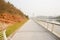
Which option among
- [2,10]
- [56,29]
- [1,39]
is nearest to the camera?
[1,39]

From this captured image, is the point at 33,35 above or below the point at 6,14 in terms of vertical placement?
below

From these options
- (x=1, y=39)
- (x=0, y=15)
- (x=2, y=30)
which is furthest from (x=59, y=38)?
(x=0, y=15)

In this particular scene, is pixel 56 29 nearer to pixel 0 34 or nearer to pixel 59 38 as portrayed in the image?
pixel 59 38

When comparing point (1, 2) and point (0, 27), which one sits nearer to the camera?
point (0, 27)

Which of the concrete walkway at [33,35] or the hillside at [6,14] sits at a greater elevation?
the hillside at [6,14]

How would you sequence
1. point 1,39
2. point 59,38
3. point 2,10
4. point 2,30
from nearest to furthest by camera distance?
1. point 2,30
2. point 1,39
3. point 59,38
4. point 2,10

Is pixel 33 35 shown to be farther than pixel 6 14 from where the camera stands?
No

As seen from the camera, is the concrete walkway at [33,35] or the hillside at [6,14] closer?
the concrete walkway at [33,35]

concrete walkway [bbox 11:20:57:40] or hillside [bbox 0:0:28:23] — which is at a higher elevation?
hillside [bbox 0:0:28:23]

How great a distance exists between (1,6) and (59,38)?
22.8 metres

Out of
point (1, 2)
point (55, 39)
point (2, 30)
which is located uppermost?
point (1, 2)

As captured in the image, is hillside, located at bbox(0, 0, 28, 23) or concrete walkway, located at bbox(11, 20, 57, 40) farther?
hillside, located at bbox(0, 0, 28, 23)

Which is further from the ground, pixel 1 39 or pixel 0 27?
pixel 0 27

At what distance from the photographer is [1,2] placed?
3378 cm
